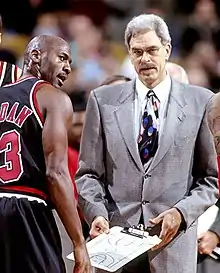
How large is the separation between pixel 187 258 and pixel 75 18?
4.59 meters

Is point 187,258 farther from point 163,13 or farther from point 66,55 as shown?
point 163,13

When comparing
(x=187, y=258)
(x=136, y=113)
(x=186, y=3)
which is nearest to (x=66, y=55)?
(x=136, y=113)

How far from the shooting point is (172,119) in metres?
3.53

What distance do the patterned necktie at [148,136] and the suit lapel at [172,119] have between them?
36mm

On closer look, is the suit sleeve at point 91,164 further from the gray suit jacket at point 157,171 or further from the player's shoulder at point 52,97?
the player's shoulder at point 52,97

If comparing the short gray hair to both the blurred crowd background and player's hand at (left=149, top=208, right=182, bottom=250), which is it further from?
the blurred crowd background

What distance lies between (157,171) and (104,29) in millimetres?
4607

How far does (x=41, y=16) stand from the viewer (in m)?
7.83

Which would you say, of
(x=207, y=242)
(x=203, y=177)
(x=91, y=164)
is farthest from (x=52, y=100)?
(x=207, y=242)

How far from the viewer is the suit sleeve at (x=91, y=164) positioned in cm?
353

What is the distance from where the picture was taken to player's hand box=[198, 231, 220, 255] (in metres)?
3.81

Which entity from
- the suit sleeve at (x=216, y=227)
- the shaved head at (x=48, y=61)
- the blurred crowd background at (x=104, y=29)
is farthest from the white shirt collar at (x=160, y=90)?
the blurred crowd background at (x=104, y=29)

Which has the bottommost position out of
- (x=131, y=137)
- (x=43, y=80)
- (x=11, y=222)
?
(x=11, y=222)

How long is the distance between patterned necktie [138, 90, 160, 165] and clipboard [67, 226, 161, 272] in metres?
0.34
